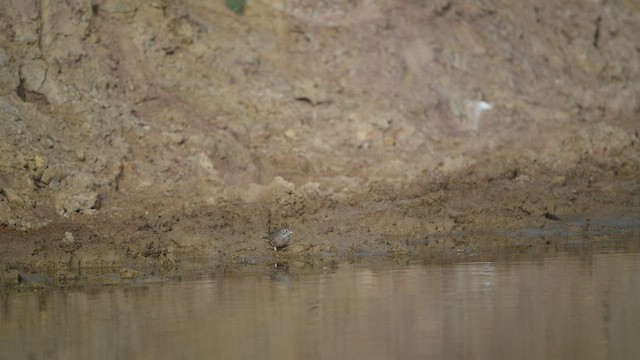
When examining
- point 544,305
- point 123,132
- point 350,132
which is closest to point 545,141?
point 350,132

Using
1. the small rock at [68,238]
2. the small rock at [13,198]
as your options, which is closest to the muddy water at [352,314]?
the small rock at [68,238]

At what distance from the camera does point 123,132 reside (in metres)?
16.3

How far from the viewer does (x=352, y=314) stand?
9.76 m

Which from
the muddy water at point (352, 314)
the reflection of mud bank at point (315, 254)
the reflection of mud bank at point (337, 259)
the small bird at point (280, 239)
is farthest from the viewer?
the small bird at point (280, 239)

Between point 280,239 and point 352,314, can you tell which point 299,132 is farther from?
point 352,314

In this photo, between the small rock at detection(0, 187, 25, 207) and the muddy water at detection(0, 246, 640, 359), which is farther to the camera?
the small rock at detection(0, 187, 25, 207)

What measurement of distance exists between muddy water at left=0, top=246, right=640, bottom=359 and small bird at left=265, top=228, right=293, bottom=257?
1.13 metres

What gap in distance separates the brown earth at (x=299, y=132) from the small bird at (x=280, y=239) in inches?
5.0

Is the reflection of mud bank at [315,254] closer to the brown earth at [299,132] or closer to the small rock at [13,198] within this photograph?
the brown earth at [299,132]

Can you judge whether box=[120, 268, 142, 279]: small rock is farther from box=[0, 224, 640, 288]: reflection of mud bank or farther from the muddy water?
the muddy water

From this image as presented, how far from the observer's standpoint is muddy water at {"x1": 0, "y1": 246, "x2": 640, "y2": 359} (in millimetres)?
8359

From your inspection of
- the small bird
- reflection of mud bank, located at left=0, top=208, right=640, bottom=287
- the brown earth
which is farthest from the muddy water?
the brown earth

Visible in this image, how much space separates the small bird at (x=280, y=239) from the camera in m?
14.1

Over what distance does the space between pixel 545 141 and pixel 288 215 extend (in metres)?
5.57
